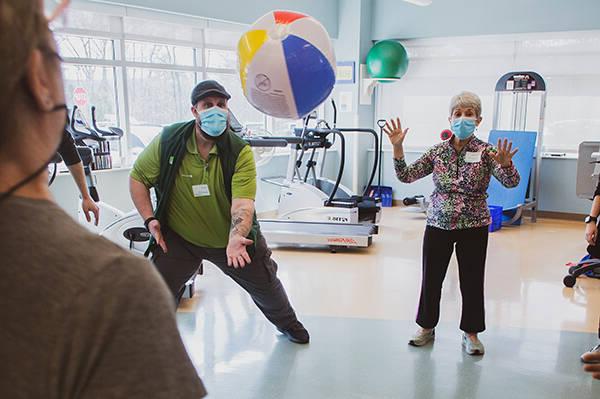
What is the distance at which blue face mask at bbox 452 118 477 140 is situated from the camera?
3.16 meters

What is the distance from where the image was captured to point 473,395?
9.33 ft

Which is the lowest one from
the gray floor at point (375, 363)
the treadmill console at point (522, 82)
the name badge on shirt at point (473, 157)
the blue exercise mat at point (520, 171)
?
the gray floor at point (375, 363)

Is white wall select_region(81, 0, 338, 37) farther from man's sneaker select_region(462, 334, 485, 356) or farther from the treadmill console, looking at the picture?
man's sneaker select_region(462, 334, 485, 356)

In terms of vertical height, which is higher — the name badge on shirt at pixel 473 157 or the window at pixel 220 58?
the window at pixel 220 58

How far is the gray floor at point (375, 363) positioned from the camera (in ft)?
9.45

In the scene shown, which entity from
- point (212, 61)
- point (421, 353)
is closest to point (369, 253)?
point (421, 353)

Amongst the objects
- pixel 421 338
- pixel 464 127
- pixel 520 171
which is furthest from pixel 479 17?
pixel 421 338

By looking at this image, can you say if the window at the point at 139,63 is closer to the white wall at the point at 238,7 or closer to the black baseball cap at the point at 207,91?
the white wall at the point at 238,7

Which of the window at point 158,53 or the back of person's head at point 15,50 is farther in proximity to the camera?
the window at point 158,53

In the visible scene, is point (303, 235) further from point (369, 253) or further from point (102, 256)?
point (102, 256)

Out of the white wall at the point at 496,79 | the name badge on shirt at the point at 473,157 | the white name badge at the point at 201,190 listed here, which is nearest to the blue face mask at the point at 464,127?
the name badge on shirt at the point at 473,157

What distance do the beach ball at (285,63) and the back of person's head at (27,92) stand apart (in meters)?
2.09

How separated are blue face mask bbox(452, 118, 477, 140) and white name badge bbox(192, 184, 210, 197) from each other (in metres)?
1.55

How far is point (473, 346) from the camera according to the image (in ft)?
10.9
